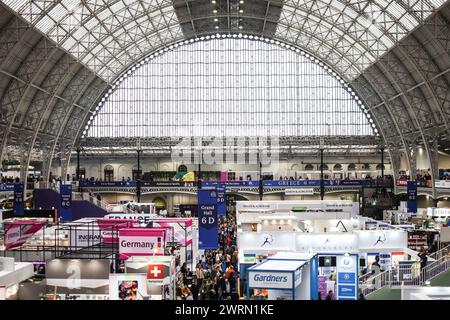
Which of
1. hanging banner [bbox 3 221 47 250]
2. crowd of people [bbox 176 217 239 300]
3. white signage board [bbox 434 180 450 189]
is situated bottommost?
crowd of people [bbox 176 217 239 300]

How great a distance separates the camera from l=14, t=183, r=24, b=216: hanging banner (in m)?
38.7

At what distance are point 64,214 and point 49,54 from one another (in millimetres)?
11067

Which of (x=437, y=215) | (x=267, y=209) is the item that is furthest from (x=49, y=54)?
(x=437, y=215)

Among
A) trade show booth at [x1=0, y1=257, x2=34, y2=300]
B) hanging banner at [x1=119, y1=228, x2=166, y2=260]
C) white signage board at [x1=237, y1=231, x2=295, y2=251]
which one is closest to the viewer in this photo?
trade show booth at [x1=0, y1=257, x2=34, y2=300]

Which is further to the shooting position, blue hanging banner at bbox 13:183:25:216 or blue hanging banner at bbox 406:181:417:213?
blue hanging banner at bbox 406:181:417:213

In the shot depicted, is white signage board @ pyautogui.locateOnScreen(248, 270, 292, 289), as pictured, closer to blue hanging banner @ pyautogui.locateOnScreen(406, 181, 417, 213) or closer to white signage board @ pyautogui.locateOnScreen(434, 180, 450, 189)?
blue hanging banner @ pyautogui.locateOnScreen(406, 181, 417, 213)

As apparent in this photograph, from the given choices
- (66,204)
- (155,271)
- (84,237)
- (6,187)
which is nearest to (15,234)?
(84,237)

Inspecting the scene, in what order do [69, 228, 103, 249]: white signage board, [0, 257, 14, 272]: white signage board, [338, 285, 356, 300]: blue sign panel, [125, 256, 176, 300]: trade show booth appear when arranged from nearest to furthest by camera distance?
[0, 257, 14, 272]: white signage board → [125, 256, 176, 300]: trade show booth → [338, 285, 356, 300]: blue sign panel → [69, 228, 103, 249]: white signage board

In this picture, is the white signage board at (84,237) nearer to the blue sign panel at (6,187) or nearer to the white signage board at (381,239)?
the white signage board at (381,239)

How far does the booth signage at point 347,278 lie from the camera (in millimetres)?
17391

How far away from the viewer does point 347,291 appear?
Answer: 57.1 ft

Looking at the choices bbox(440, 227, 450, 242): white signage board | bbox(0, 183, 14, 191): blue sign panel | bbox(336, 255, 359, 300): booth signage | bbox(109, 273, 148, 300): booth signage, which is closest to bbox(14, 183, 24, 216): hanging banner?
bbox(0, 183, 14, 191): blue sign panel

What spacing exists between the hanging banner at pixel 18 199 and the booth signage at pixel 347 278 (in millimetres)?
27842

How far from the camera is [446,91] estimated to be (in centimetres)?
3994
